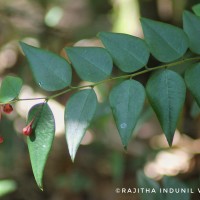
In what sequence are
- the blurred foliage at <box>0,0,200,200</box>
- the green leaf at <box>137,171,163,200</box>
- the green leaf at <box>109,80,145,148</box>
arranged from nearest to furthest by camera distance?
1. the green leaf at <box>109,80,145,148</box>
2. the green leaf at <box>137,171,163,200</box>
3. the blurred foliage at <box>0,0,200,200</box>

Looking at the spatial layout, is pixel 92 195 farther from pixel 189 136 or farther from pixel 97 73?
pixel 97 73

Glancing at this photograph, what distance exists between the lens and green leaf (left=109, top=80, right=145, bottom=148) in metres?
0.93

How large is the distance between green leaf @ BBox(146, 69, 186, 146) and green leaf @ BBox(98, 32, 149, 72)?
0.19 feet

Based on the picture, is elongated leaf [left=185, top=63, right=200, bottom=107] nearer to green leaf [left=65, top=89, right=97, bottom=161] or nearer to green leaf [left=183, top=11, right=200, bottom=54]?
green leaf [left=183, top=11, right=200, bottom=54]

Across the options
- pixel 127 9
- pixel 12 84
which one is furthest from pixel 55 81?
pixel 127 9

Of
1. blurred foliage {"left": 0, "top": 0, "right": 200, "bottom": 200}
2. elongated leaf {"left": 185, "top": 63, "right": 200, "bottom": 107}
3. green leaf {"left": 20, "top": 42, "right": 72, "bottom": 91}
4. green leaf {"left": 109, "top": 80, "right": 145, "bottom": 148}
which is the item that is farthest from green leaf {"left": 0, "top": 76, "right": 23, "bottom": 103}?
blurred foliage {"left": 0, "top": 0, "right": 200, "bottom": 200}

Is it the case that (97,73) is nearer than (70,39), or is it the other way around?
(97,73)

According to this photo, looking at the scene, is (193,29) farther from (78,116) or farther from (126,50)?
(78,116)

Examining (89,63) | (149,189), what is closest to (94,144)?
(149,189)

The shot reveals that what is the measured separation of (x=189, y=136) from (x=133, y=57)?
5.07ft

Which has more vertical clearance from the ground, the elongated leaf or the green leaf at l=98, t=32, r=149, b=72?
the green leaf at l=98, t=32, r=149, b=72

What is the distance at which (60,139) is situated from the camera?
2.56 metres

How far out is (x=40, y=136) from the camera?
38.6 inches

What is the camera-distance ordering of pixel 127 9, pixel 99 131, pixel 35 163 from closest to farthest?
pixel 35 163 → pixel 127 9 → pixel 99 131
